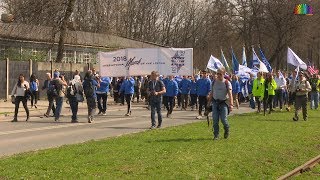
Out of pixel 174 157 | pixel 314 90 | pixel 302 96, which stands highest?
pixel 314 90

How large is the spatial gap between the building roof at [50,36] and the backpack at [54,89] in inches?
646

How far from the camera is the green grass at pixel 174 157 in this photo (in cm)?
873

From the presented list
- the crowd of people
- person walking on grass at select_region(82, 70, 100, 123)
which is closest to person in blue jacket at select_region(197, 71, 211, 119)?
the crowd of people

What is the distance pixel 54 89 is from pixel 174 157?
10106mm

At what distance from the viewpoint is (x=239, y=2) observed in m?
57.4

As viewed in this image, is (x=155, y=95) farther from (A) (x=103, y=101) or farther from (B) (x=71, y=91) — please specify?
(A) (x=103, y=101)

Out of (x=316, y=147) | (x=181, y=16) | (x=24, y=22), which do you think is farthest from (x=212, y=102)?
(x=181, y=16)

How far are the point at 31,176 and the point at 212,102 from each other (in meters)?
6.10

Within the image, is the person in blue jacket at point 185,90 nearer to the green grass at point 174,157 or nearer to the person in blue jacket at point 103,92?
the person in blue jacket at point 103,92

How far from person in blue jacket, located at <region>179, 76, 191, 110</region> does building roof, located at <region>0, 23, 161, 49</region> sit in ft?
42.1

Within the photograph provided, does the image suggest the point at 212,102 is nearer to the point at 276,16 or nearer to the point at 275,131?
the point at 275,131

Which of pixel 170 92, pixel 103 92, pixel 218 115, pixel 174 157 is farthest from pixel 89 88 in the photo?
pixel 174 157

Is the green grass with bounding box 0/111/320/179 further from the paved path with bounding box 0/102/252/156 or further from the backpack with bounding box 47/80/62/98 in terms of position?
the backpack with bounding box 47/80/62/98

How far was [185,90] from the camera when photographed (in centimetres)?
2603
